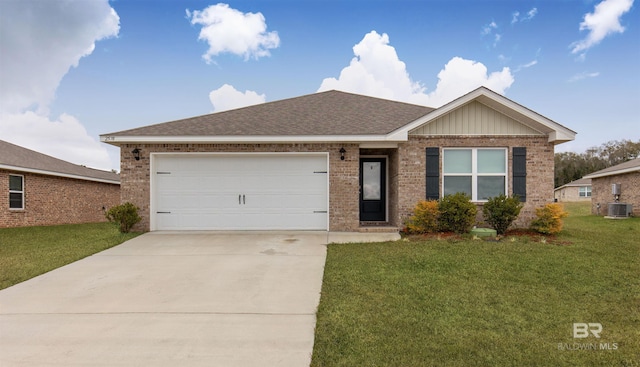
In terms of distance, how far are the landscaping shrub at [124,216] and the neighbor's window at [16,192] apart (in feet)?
27.0

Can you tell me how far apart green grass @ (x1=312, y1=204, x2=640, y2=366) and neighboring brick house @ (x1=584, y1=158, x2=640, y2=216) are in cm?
1383

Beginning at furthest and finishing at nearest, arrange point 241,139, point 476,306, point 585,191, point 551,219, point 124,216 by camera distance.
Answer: point 585,191 → point 241,139 → point 124,216 → point 551,219 → point 476,306

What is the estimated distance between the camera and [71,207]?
53.0 ft

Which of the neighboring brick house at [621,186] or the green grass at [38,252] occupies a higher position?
the neighboring brick house at [621,186]

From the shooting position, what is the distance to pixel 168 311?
400 cm

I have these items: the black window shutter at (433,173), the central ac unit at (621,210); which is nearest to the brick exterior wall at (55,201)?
the black window shutter at (433,173)

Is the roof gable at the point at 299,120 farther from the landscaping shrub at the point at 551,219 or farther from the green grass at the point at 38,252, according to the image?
the landscaping shrub at the point at 551,219

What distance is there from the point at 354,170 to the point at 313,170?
3.95 ft

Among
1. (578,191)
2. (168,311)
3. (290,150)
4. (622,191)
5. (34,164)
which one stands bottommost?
(168,311)

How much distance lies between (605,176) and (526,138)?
15114mm

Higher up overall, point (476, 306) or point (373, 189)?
point (373, 189)

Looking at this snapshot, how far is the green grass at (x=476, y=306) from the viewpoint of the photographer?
2.92 meters

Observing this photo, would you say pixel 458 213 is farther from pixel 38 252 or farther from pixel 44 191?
pixel 44 191

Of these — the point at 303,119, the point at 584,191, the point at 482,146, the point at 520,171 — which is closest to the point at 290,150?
the point at 303,119
